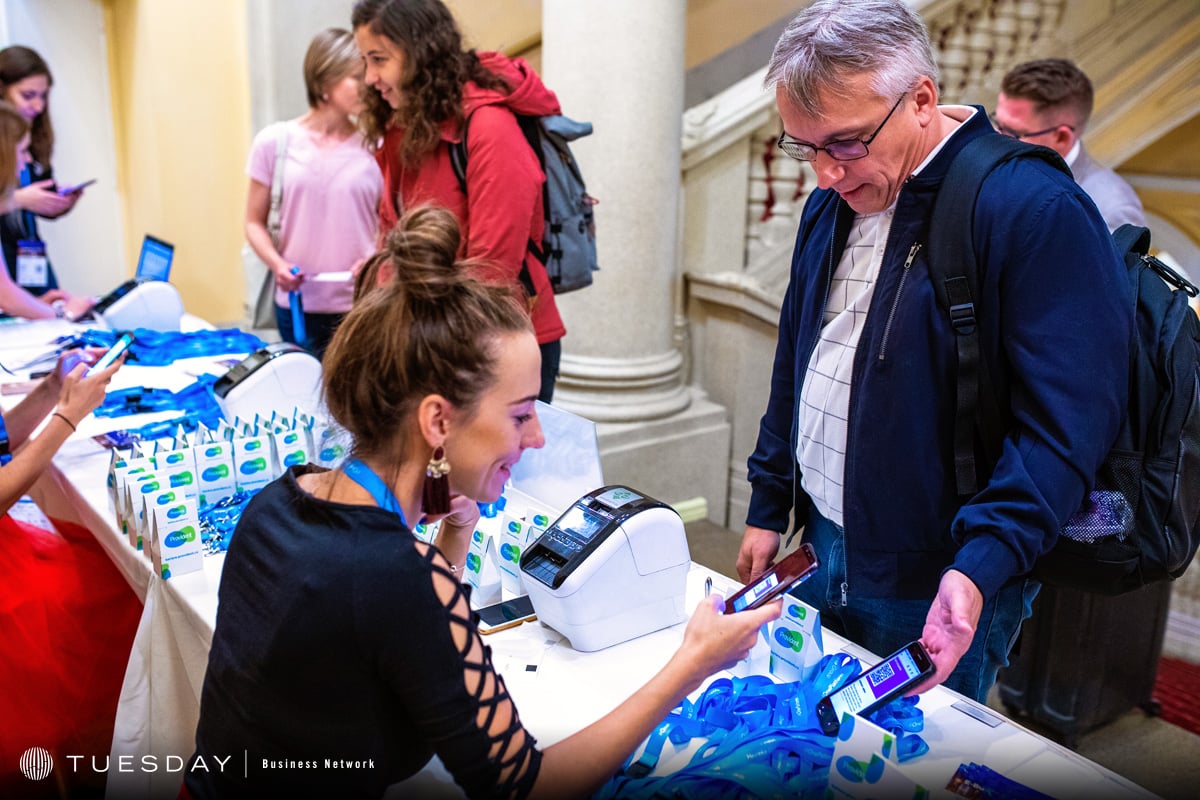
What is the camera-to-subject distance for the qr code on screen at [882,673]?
4.75 feet

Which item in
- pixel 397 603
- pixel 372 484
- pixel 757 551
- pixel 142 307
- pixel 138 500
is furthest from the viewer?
pixel 142 307

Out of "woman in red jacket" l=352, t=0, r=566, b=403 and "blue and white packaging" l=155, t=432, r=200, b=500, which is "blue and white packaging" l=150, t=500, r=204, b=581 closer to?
"blue and white packaging" l=155, t=432, r=200, b=500

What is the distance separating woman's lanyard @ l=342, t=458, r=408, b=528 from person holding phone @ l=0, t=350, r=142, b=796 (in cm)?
118

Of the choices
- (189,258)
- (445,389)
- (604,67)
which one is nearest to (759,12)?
(604,67)

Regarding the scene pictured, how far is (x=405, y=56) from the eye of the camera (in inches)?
101

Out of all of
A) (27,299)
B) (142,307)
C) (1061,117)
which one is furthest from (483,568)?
(27,299)

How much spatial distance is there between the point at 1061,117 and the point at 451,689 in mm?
2629

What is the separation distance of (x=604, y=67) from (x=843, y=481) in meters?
2.66

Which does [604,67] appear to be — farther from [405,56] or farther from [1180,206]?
[1180,206]

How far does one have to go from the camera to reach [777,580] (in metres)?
1.47

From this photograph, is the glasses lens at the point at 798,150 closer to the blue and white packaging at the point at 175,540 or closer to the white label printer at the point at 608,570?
the white label printer at the point at 608,570

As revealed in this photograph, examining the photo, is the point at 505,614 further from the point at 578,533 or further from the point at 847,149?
the point at 847,149

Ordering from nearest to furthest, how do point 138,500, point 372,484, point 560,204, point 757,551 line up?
point 372,484, point 757,551, point 138,500, point 560,204

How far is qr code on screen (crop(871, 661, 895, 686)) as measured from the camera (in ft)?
4.75
